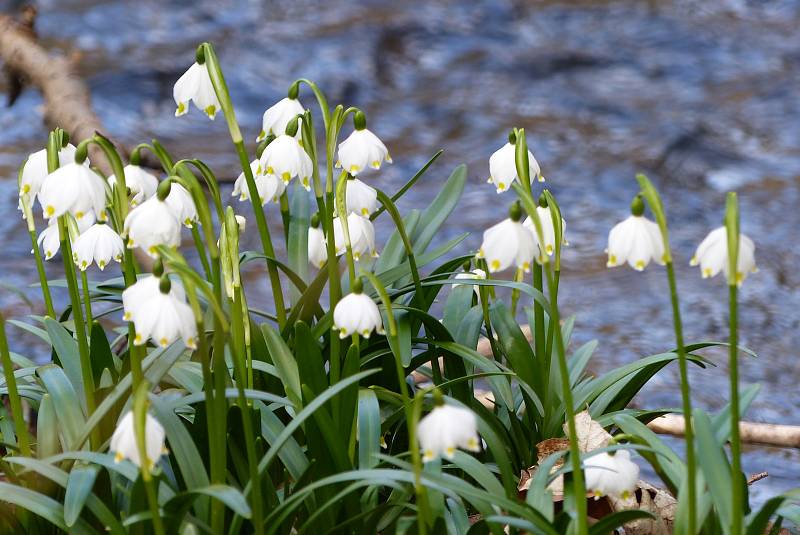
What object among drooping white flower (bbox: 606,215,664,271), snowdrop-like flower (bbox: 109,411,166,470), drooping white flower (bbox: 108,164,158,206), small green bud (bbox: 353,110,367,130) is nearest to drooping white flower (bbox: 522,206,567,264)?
drooping white flower (bbox: 606,215,664,271)

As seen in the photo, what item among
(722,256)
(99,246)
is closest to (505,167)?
(722,256)

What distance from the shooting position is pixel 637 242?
5.62 feet

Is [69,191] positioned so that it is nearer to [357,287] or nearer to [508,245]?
[357,287]

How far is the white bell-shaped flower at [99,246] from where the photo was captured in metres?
2.23

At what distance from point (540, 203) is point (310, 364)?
1.89 ft

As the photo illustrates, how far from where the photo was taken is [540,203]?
7.27 ft

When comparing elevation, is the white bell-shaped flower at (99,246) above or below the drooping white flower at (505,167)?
below

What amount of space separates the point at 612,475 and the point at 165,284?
32.4 inches

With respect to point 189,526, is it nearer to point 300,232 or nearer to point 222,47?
point 300,232

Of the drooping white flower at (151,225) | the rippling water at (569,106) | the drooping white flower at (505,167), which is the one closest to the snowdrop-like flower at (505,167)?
the drooping white flower at (505,167)

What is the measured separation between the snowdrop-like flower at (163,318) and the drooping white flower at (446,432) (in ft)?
1.31

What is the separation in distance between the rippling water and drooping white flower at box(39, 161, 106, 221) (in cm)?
314

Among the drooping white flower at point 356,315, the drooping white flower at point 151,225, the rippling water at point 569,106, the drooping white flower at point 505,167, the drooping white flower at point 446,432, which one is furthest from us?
the rippling water at point 569,106

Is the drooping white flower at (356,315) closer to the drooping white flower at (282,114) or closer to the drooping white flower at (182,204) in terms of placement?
the drooping white flower at (182,204)
